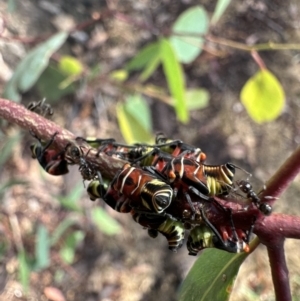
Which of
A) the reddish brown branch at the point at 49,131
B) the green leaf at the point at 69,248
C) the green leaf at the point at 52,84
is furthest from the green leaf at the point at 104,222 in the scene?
the reddish brown branch at the point at 49,131

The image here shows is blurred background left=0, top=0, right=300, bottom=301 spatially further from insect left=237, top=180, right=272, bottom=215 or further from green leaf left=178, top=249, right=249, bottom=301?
insect left=237, top=180, right=272, bottom=215

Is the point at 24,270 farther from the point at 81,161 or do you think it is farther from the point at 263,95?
the point at 81,161

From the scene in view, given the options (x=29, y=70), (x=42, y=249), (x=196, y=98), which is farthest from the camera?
(x=196, y=98)

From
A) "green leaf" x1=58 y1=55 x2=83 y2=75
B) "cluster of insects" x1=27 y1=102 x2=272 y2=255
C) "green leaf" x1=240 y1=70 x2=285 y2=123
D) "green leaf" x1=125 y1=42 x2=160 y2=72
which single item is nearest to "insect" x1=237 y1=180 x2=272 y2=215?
"cluster of insects" x1=27 y1=102 x2=272 y2=255

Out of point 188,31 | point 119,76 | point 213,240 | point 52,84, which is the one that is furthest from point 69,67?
point 213,240

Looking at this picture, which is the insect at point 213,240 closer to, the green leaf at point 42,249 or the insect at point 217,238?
the insect at point 217,238

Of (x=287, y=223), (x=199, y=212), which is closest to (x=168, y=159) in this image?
(x=199, y=212)

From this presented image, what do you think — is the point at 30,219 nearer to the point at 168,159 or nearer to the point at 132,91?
the point at 132,91

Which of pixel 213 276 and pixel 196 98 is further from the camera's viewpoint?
pixel 196 98

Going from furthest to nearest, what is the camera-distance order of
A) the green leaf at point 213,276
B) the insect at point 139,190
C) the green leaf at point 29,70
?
the green leaf at point 29,70 → the green leaf at point 213,276 → the insect at point 139,190
